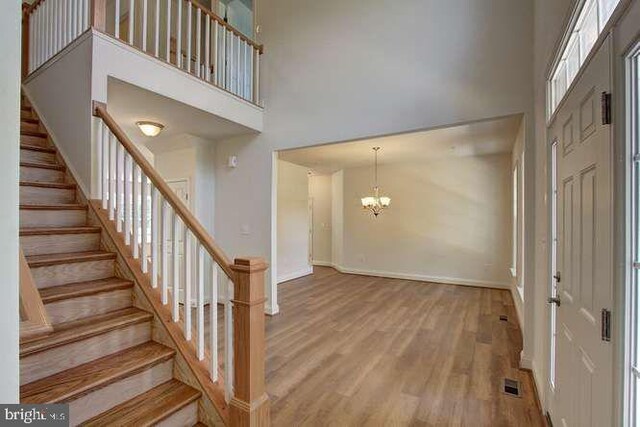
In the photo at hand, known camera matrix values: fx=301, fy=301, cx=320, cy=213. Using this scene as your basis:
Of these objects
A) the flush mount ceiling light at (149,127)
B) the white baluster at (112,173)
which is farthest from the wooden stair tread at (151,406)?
the flush mount ceiling light at (149,127)

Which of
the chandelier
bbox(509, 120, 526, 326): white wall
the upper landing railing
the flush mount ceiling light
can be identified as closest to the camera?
the upper landing railing

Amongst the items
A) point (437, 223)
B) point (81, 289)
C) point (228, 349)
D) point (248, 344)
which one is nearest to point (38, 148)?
point (81, 289)

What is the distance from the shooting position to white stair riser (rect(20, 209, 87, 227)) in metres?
2.20

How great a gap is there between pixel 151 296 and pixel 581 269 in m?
2.42

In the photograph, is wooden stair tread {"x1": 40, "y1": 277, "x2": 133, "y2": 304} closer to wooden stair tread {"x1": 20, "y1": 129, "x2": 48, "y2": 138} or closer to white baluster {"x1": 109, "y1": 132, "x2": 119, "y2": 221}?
white baluster {"x1": 109, "y1": 132, "x2": 119, "y2": 221}

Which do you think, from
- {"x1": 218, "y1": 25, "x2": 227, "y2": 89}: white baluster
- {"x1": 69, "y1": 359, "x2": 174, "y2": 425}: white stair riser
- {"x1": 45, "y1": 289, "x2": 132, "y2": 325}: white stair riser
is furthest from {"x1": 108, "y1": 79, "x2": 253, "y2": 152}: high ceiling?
{"x1": 69, "y1": 359, "x2": 174, "y2": 425}: white stair riser

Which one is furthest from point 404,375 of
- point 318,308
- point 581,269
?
point 318,308

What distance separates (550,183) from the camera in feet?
6.52

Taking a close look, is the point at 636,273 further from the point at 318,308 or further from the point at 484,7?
the point at 318,308

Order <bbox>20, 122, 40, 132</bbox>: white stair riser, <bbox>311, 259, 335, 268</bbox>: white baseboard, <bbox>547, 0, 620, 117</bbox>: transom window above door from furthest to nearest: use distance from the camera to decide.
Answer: <bbox>311, 259, 335, 268</bbox>: white baseboard
<bbox>20, 122, 40, 132</bbox>: white stair riser
<bbox>547, 0, 620, 117</bbox>: transom window above door

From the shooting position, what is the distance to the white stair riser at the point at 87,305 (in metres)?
1.78

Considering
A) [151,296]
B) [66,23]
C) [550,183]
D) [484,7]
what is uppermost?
[484,7]

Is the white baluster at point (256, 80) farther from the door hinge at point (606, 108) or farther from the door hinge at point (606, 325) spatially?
the door hinge at point (606, 325)

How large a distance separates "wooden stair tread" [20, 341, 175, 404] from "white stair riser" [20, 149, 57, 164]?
2042 millimetres
